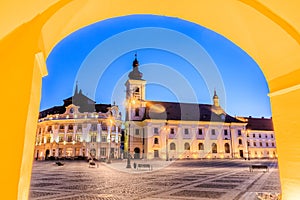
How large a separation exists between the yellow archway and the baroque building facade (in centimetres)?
4492

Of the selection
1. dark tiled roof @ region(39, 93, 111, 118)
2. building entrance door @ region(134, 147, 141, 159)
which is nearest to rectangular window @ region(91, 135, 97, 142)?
dark tiled roof @ region(39, 93, 111, 118)

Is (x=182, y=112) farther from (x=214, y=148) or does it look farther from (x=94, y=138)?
(x=94, y=138)

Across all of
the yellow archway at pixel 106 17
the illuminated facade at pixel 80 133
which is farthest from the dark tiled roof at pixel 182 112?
the yellow archway at pixel 106 17

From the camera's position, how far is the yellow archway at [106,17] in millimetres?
3238

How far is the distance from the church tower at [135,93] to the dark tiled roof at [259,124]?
3671 centimetres

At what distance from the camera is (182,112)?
5997 centimetres

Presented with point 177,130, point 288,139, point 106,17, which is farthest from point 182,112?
point 106,17

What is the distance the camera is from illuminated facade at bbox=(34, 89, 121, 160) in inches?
2282

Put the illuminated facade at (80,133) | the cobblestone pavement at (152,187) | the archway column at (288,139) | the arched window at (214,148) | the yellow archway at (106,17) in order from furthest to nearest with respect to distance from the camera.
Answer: the illuminated facade at (80,133) < the arched window at (214,148) < the cobblestone pavement at (152,187) < the archway column at (288,139) < the yellow archway at (106,17)

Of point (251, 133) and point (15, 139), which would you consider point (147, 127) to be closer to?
point (251, 133)

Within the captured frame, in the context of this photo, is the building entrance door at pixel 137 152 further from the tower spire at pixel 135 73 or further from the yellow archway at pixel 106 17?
the yellow archway at pixel 106 17

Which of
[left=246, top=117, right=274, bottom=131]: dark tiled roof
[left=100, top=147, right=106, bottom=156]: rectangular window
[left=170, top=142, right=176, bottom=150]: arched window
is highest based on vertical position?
[left=246, top=117, right=274, bottom=131]: dark tiled roof

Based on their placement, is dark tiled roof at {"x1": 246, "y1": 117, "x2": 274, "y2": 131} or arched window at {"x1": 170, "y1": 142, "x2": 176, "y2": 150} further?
dark tiled roof at {"x1": 246, "y1": 117, "x2": 274, "y2": 131}

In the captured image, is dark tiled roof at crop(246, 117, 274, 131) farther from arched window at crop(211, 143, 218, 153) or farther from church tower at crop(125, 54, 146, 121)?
church tower at crop(125, 54, 146, 121)
